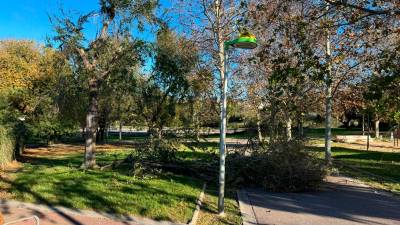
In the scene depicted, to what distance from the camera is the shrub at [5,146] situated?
593 inches

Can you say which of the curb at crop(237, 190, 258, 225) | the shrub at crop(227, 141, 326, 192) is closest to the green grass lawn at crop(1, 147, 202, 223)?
the curb at crop(237, 190, 258, 225)

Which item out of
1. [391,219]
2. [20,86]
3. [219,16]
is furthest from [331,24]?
[20,86]

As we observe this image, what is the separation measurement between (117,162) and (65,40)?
414 cm

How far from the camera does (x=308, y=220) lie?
348 inches

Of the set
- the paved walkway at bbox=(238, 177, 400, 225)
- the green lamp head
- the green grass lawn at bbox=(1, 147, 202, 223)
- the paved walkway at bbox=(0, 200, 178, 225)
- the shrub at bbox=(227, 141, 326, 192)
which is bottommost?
the paved walkway at bbox=(238, 177, 400, 225)

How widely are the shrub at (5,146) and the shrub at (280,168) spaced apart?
7.05 metres

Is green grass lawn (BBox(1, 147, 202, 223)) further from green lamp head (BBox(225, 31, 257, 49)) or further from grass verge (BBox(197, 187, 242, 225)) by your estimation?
green lamp head (BBox(225, 31, 257, 49))

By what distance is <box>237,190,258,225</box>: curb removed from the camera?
855cm

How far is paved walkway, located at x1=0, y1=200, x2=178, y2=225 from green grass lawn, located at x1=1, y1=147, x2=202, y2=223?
30 centimetres

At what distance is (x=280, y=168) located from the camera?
12211 millimetres

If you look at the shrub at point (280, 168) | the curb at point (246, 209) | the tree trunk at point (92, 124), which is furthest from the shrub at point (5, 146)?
the curb at point (246, 209)

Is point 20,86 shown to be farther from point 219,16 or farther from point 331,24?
point 331,24

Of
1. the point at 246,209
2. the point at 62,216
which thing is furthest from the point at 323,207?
the point at 62,216

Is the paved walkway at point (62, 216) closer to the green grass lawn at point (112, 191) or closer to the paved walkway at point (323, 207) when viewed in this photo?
the green grass lawn at point (112, 191)
